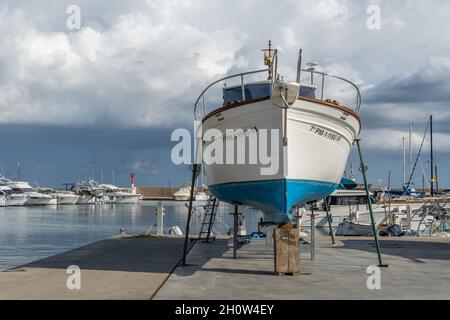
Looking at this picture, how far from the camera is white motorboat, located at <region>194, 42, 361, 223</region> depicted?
43.2 feet

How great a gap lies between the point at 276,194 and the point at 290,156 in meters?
0.93

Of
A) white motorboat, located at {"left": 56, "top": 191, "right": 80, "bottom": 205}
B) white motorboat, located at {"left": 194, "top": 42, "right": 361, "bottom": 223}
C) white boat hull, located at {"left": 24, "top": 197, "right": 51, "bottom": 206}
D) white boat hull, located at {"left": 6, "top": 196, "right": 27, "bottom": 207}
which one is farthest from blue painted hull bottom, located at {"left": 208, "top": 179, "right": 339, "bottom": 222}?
white motorboat, located at {"left": 56, "top": 191, "right": 80, "bottom": 205}

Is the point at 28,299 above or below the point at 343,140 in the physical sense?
below

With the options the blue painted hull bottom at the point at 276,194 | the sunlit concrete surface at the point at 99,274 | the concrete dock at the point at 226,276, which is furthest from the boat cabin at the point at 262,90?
the sunlit concrete surface at the point at 99,274

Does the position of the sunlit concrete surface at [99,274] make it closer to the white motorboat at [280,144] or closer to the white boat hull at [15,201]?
the white motorboat at [280,144]

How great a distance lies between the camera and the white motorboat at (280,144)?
13.2 metres

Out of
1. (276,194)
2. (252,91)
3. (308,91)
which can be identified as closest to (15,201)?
(252,91)

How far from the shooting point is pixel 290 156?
1325 centimetres

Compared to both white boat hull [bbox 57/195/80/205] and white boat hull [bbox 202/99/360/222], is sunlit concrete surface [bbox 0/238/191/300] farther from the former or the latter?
white boat hull [bbox 57/195/80/205]

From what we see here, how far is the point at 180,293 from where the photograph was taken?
9.52 meters
